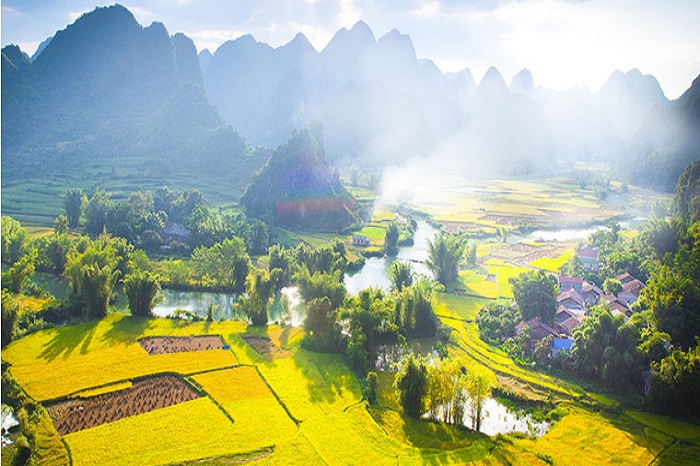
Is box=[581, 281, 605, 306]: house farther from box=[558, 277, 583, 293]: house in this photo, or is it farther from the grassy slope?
the grassy slope

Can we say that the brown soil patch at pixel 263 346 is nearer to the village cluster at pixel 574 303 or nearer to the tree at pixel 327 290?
the tree at pixel 327 290

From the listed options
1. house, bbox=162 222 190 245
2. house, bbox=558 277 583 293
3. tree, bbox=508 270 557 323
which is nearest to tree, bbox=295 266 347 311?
tree, bbox=508 270 557 323

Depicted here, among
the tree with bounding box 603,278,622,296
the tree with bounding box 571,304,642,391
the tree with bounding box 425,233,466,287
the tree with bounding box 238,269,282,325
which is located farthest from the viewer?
the tree with bounding box 425,233,466,287

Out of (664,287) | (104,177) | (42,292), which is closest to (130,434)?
(42,292)

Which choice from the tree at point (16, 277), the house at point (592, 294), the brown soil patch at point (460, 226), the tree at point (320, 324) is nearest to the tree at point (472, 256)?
the house at point (592, 294)

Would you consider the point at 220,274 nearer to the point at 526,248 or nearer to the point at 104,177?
the point at 526,248
